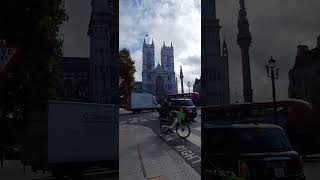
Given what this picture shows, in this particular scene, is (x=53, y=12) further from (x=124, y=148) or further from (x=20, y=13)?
(x=124, y=148)

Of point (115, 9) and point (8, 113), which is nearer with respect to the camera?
point (115, 9)

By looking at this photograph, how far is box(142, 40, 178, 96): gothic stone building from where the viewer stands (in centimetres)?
509

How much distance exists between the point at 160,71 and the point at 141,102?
365mm

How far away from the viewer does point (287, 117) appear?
4.61m

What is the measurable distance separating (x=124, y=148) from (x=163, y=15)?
1411 mm

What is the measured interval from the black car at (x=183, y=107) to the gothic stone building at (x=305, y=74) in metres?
0.92

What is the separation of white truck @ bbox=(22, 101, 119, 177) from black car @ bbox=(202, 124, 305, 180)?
1.88 meters

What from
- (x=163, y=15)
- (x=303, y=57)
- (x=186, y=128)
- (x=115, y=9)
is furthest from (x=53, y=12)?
(x=303, y=57)

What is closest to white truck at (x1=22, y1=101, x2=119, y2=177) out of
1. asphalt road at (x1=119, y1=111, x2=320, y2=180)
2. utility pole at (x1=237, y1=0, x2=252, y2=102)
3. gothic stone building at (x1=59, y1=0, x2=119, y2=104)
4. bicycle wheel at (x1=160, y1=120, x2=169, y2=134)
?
gothic stone building at (x1=59, y1=0, x2=119, y2=104)

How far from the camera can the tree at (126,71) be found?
5.20 metres

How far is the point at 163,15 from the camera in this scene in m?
5.14

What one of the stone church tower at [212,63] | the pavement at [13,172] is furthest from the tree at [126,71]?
the pavement at [13,172]

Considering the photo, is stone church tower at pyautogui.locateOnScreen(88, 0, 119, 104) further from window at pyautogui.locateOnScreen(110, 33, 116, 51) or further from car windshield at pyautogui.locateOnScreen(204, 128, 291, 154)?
car windshield at pyautogui.locateOnScreen(204, 128, 291, 154)

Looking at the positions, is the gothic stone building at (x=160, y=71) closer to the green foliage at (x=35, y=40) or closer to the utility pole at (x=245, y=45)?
the utility pole at (x=245, y=45)
